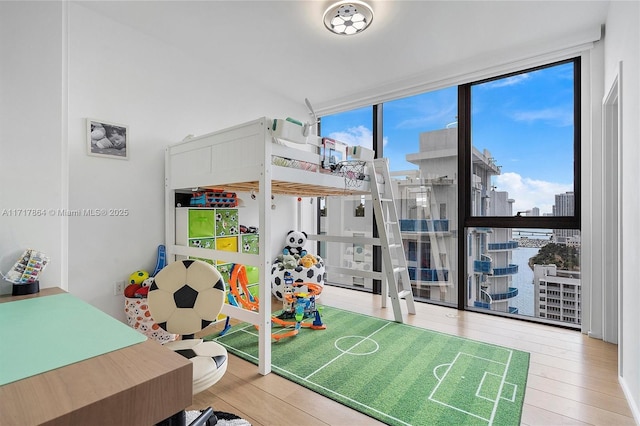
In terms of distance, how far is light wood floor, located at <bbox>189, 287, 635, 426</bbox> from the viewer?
5.34ft

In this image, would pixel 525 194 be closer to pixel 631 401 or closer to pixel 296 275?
pixel 631 401

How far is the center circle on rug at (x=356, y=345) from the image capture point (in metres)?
2.36

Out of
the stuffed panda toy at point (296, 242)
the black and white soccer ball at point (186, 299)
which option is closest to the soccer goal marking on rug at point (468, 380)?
the black and white soccer ball at point (186, 299)

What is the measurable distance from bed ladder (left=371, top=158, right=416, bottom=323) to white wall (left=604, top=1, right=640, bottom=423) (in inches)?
60.6

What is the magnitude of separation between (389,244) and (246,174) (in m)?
1.82

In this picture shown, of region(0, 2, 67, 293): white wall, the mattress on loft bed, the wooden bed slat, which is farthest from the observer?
the wooden bed slat

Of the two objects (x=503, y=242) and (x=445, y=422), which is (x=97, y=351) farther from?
(x=503, y=242)

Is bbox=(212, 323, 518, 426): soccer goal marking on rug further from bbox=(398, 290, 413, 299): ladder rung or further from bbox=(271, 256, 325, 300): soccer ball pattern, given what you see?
bbox=(271, 256, 325, 300): soccer ball pattern

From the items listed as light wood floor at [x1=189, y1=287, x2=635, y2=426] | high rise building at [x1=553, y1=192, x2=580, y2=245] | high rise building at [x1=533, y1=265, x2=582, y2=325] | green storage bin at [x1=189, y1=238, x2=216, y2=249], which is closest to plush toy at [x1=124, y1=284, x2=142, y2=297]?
green storage bin at [x1=189, y1=238, x2=216, y2=249]

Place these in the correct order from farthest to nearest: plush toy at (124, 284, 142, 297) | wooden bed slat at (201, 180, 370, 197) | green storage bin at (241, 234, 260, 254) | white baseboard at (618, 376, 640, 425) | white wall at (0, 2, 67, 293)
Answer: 1. green storage bin at (241, 234, 260, 254)
2. wooden bed slat at (201, 180, 370, 197)
3. plush toy at (124, 284, 142, 297)
4. white baseboard at (618, 376, 640, 425)
5. white wall at (0, 2, 67, 293)

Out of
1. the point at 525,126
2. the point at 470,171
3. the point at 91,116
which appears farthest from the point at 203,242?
the point at 525,126

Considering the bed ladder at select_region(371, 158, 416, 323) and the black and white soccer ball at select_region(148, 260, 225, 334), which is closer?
the black and white soccer ball at select_region(148, 260, 225, 334)

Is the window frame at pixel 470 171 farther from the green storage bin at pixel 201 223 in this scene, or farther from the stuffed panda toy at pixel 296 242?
the green storage bin at pixel 201 223

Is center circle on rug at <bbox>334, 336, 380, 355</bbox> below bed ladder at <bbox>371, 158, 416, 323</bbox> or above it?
below
